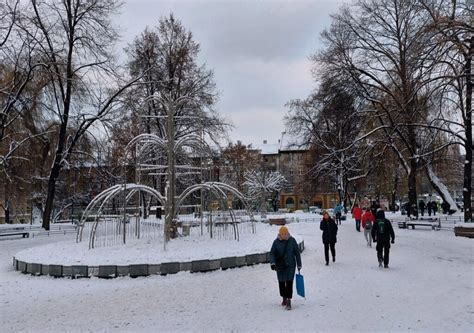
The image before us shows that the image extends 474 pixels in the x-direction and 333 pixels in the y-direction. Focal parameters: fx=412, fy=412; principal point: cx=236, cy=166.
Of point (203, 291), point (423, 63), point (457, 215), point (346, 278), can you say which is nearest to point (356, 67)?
point (457, 215)

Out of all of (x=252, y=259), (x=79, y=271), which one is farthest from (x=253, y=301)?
(x=79, y=271)

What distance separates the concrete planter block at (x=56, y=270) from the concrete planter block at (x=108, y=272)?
3.94ft

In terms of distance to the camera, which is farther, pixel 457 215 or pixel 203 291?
pixel 457 215

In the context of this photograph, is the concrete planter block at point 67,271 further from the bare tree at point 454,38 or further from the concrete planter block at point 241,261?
the bare tree at point 454,38

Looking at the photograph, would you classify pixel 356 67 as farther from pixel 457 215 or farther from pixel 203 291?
pixel 203 291

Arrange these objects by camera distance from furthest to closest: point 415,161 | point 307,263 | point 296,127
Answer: point 296,127 → point 415,161 → point 307,263

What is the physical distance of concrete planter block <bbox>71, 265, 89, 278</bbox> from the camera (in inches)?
448

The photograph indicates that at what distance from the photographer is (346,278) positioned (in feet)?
34.0

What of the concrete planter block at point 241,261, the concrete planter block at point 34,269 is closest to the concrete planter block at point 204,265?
the concrete planter block at point 241,261

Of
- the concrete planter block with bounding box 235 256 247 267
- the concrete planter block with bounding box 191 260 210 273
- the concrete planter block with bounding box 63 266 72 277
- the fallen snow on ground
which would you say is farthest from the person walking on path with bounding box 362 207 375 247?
the concrete planter block with bounding box 63 266 72 277

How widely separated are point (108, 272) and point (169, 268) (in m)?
1.65

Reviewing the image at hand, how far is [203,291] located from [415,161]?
2245 cm

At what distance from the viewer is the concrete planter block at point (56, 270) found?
37.9ft

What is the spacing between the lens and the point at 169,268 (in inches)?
453
